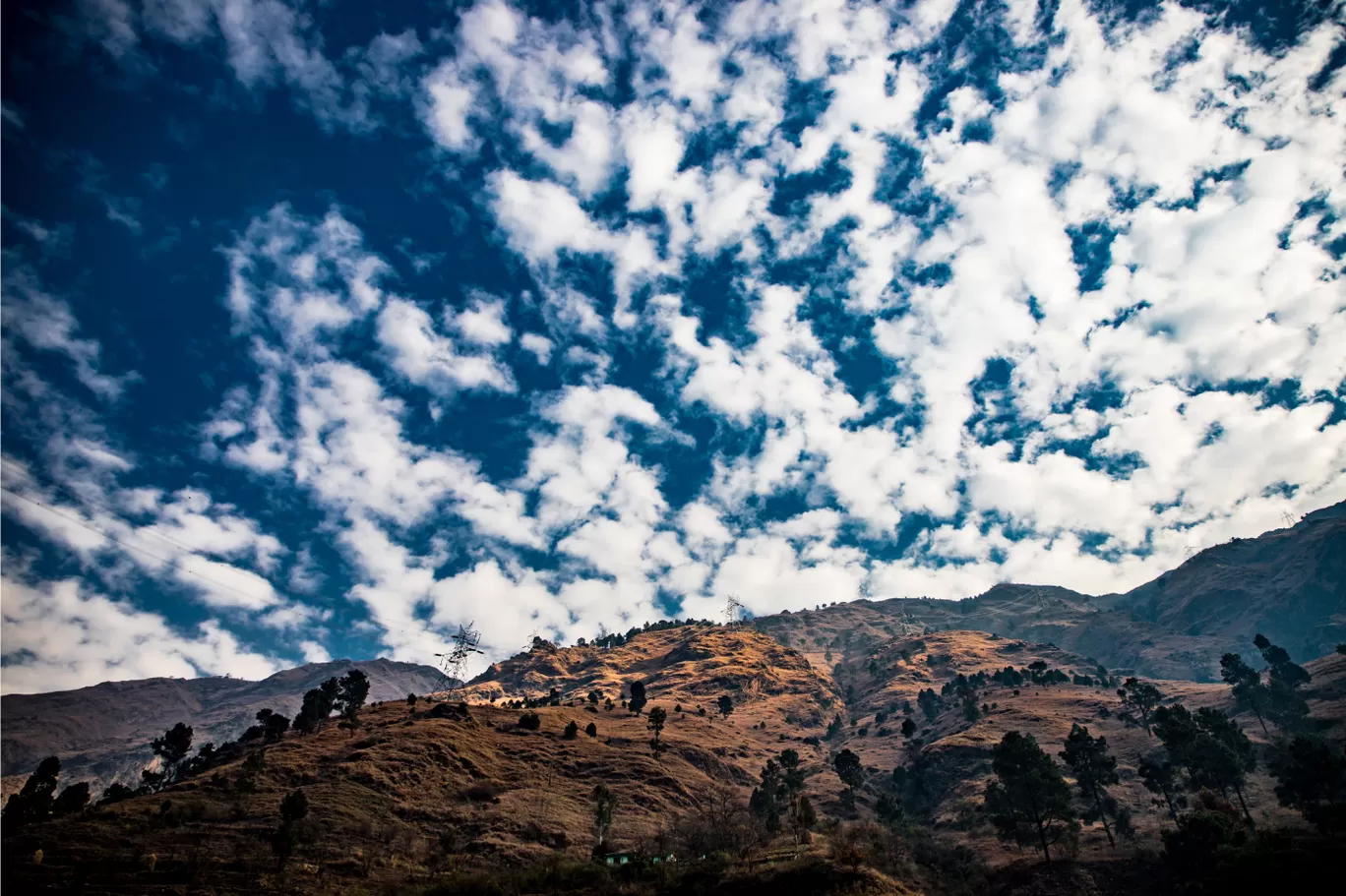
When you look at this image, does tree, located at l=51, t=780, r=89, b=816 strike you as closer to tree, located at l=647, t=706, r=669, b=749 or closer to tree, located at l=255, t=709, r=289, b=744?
tree, located at l=255, t=709, r=289, b=744

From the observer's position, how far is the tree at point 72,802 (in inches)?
3388

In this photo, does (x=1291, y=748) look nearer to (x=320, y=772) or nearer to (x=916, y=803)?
(x=916, y=803)

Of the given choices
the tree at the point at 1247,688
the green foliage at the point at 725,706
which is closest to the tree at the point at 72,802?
the green foliage at the point at 725,706

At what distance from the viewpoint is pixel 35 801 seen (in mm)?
88062

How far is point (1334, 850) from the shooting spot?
183ft

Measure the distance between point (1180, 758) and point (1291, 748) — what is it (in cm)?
1683

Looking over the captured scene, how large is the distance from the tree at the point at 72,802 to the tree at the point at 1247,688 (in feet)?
650

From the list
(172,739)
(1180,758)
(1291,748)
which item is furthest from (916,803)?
(172,739)

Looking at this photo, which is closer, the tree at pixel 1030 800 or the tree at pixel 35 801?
the tree at pixel 35 801

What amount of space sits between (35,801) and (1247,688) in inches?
8332

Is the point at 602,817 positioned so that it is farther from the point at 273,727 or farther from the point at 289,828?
the point at 273,727

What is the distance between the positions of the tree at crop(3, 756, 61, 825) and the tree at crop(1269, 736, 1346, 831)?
149 meters

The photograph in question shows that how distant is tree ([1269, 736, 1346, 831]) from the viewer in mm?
72875

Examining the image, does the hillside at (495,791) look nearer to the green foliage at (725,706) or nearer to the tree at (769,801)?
the tree at (769,801)
